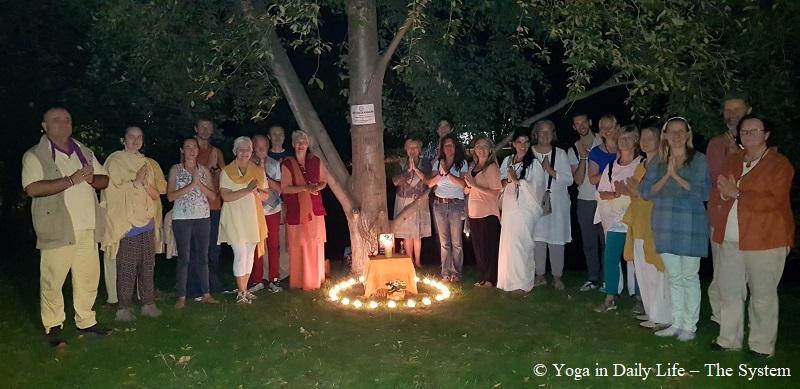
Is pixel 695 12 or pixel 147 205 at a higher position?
pixel 695 12

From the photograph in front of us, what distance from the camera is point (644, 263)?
6742 mm

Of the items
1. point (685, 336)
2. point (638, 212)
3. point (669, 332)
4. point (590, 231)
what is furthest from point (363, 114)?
point (685, 336)

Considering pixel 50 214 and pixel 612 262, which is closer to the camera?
pixel 50 214

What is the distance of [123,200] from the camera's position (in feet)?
23.2

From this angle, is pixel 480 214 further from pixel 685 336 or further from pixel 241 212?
pixel 685 336

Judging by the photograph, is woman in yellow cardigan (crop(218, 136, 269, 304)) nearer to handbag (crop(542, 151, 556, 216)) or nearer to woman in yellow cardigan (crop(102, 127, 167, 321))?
woman in yellow cardigan (crop(102, 127, 167, 321))

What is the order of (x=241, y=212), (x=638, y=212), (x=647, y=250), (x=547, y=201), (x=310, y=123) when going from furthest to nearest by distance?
(x=310, y=123), (x=547, y=201), (x=241, y=212), (x=638, y=212), (x=647, y=250)

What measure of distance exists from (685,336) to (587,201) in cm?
238

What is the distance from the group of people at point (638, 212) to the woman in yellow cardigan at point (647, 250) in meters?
→ 0.01

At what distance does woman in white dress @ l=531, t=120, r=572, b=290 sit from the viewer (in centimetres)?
814

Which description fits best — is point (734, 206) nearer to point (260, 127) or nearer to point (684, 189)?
point (684, 189)

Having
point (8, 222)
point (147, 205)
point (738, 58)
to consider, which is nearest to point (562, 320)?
point (738, 58)

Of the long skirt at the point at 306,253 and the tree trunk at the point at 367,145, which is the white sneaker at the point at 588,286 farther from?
the long skirt at the point at 306,253

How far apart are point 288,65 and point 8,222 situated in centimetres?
1010
